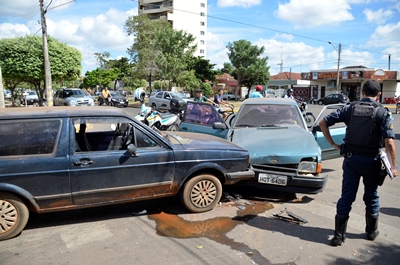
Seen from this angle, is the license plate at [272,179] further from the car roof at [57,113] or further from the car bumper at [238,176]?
the car roof at [57,113]

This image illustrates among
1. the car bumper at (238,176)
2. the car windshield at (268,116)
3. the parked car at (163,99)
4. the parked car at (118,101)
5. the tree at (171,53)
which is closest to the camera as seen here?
the car bumper at (238,176)

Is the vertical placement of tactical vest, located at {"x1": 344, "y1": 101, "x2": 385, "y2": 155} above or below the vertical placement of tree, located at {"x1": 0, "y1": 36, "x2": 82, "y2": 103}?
below

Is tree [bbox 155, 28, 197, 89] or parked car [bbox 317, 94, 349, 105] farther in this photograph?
parked car [bbox 317, 94, 349, 105]

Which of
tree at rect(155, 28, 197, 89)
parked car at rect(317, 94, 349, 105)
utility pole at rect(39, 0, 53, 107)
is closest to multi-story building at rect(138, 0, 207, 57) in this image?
tree at rect(155, 28, 197, 89)

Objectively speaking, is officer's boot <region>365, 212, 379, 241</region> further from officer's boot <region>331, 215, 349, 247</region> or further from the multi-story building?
the multi-story building

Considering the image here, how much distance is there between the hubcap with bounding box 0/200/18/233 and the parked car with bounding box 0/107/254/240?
0.03ft

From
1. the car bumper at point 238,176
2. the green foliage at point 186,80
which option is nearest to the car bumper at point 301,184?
the car bumper at point 238,176

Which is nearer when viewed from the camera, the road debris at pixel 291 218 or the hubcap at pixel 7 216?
the hubcap at pixel 7 216

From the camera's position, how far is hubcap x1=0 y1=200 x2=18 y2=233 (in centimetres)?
370

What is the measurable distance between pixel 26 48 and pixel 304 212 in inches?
772

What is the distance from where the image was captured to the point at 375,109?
3480mm

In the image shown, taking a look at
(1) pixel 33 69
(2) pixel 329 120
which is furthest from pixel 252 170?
(1) pixel 33 69

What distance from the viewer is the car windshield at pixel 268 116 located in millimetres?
6230

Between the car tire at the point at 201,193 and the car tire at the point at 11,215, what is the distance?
2044mm
